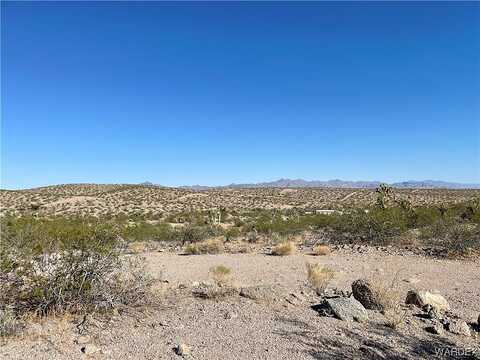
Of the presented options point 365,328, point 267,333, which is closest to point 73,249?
point 267,333

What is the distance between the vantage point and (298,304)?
30.2 ft

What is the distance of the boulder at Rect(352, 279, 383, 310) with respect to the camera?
891 cm

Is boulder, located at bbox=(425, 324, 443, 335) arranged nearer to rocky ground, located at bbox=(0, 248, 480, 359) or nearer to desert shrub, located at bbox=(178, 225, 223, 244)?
rocky ground, located at bbox=(0, 248, 480, 359)

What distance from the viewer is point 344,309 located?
8445 mm

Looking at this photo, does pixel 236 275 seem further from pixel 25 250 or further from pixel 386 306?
pixel 25 250

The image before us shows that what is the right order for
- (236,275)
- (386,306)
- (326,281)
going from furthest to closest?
(236,275) < (326,281) < (386,306)

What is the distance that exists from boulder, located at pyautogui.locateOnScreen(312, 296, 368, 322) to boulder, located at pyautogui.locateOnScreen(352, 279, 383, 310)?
10.2 inches

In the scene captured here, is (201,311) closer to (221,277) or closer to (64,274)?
(64,274)

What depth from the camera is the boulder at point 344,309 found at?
8298 millimetres

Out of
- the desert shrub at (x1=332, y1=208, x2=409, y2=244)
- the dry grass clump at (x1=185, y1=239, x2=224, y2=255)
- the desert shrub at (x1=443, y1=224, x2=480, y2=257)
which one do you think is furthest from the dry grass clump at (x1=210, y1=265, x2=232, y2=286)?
the desert shrub at (x1=332, y1=208, x2=409, y2=244)

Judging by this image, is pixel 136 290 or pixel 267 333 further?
pixel 136 290

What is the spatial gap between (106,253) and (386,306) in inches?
201

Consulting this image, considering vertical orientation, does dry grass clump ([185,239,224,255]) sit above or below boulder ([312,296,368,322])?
below

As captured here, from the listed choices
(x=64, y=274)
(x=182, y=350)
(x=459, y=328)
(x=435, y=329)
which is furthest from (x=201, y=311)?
(x=459, y=328)
